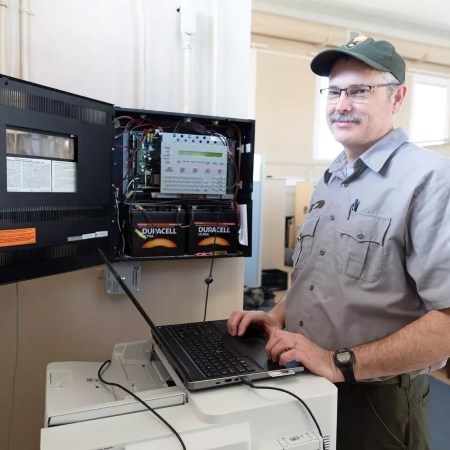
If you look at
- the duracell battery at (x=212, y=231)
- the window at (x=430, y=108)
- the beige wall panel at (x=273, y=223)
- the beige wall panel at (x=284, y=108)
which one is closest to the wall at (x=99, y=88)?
the duracell battery at (x=212, y=231)

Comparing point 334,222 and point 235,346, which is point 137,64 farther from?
point 235,346

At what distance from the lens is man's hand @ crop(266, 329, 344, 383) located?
83 cm

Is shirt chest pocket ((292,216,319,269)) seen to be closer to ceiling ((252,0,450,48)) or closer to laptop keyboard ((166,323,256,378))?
laptop keyboard ((166,323,256,378))

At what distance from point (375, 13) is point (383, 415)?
3.99 m

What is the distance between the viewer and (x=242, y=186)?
1558 mm

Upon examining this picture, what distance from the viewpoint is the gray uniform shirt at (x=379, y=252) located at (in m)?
0.88

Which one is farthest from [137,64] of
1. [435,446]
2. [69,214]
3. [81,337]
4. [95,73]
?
[435,446]

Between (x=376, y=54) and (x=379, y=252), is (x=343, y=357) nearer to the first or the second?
(x=379, y=252)

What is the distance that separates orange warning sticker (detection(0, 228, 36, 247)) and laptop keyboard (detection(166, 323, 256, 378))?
0.39m

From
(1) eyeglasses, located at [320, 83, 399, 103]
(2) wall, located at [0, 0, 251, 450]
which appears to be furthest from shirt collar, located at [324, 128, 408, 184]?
(2) wall, located at [0, 0, 251, 450]

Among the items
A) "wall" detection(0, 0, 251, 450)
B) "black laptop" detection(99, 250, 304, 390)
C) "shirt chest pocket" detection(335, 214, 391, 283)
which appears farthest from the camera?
"wall" detection(0, 0, 251, 450)

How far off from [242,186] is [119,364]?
82 centimetres

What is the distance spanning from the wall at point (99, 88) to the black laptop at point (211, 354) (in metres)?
0.58

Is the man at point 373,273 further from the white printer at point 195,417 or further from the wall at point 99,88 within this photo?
the wall at point 99,88
